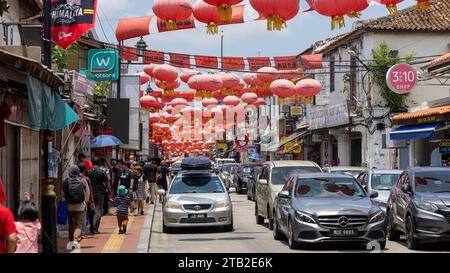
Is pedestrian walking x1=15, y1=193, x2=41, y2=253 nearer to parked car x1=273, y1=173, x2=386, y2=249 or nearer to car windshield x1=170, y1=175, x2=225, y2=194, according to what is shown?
parked car x1=273, y1=173, x2=386, y2=249

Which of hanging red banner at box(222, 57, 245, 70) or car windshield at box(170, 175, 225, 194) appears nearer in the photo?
car windshield at box(170, 175, 225, 194)

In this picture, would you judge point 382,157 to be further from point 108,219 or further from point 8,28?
point 8,28

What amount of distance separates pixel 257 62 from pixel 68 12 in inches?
557

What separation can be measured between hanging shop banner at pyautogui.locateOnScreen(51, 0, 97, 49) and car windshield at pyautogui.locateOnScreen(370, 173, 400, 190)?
357 inches

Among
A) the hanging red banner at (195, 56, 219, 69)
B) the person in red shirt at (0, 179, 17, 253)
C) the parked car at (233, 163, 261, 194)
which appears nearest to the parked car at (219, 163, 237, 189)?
the parked car at (233, 163, 261, 194)

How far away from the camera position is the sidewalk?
15438mm

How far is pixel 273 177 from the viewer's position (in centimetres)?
2147

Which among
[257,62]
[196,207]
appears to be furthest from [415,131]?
[196,207]

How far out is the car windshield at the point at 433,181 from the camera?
52.6 feet

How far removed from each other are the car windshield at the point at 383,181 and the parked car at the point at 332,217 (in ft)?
15.0

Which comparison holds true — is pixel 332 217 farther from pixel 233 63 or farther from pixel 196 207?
pixel 233 63

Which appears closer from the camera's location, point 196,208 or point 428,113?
point 196,208

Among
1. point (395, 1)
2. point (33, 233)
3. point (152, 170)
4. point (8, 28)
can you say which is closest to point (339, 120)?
point (152, 170)

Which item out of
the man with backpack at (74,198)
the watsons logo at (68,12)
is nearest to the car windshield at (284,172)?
the man with backpack at (74,198)
